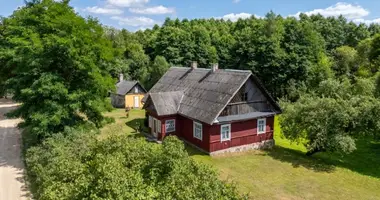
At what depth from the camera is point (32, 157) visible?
1788 cm

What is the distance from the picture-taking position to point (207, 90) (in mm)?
24484

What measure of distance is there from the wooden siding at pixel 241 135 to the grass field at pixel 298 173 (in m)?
0.89

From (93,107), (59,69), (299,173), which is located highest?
(59,69)

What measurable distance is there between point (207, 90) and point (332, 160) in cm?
1095

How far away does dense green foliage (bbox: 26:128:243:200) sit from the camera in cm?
904

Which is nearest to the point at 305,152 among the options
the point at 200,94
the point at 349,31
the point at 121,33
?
the point at 200,94

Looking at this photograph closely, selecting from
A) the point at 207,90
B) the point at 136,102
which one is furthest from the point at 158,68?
the point at 207,90

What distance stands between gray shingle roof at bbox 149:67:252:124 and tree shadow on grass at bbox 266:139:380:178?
565 cm

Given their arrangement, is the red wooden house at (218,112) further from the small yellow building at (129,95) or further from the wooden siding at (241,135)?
the small yellow building at (129,95)

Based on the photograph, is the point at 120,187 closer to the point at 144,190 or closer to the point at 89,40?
the point at 144,190

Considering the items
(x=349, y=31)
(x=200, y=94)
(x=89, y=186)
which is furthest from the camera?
(x=349, y=31)

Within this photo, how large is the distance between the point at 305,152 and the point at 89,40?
19.0 m

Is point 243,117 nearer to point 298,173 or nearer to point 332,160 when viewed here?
point 298,173

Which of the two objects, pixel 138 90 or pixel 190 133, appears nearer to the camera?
pixel 190 133
